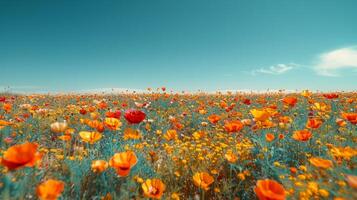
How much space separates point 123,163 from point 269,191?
961 mm

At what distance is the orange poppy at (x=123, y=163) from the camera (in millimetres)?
1970

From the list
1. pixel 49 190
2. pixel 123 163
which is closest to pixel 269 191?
pixel 123 163

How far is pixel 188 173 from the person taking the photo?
10.0 feet

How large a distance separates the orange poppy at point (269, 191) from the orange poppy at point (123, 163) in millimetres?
840

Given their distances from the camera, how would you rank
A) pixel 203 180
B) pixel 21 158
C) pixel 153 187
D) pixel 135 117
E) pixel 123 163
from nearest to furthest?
pixel 21 158
pixel 123 163
pixel 153 187
pixel 203 180
pixel 135 117

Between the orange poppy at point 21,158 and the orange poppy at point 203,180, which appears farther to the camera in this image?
the orange poppy at point 203,180

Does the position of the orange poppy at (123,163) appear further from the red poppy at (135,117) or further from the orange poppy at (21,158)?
the red poppy at (135,117)

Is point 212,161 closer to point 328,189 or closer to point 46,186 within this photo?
point 328,189

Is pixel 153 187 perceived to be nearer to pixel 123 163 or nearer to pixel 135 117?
pixel 123 163

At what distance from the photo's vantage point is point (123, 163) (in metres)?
2.00

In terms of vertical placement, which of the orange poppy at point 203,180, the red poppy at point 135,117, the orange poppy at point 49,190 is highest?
the red poppy at point 135,117

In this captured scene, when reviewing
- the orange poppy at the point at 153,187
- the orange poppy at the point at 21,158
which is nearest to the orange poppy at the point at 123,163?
the orange poppy at the point at 153,187

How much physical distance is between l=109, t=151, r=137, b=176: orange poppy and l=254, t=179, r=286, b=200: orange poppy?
0.84 metres

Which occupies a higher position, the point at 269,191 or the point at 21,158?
the point at 21,158
